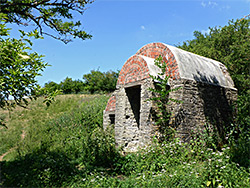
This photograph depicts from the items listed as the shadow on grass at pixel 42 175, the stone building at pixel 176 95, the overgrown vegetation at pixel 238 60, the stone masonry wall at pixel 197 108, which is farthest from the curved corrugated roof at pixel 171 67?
the shadow on grass at pixel 42 175

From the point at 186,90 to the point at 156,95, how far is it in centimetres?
115

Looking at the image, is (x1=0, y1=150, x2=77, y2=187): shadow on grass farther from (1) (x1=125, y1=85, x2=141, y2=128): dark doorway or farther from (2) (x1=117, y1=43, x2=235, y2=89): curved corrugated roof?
A: (2) (x1=117, y1=43, x2=235, y2=89): curved corrugated roof

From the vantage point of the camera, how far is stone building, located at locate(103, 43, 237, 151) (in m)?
6.99

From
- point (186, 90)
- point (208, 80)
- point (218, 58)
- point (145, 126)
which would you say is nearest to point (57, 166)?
point (145, 126)

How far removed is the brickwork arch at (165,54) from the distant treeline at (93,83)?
45.1 ft

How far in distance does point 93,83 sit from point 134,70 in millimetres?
18138

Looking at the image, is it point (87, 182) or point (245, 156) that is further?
point (245, 156)

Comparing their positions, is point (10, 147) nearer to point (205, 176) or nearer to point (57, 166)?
point (57, 166)

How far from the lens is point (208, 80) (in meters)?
8.21

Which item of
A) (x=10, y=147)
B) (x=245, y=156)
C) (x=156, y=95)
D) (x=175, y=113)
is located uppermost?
(x=156, y=95)

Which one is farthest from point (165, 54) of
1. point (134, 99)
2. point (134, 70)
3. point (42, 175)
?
point (42, 175)

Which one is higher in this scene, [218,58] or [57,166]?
[218,58]

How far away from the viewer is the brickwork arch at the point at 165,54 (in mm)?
7373

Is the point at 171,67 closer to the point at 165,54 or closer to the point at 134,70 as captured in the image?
the point at 165,54
